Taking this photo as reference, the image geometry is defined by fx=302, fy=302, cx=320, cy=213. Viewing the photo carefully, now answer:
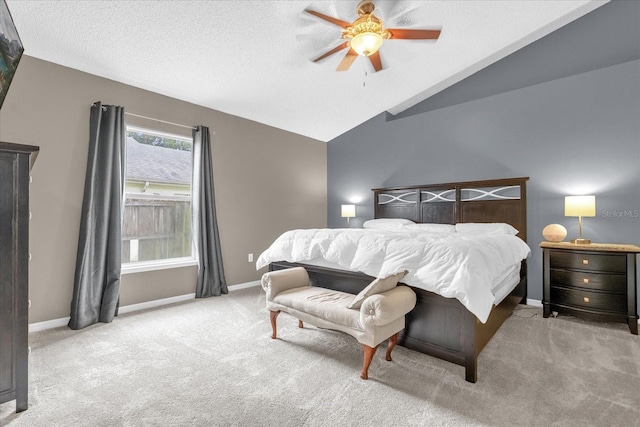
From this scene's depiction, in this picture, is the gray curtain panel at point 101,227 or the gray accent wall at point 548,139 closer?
the gray curtain panel at point 101,227

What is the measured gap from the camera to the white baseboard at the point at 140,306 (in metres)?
2.87

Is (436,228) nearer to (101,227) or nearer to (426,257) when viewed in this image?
(426,257)

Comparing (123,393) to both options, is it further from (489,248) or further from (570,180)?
(570,180)

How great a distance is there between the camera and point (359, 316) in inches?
80.7

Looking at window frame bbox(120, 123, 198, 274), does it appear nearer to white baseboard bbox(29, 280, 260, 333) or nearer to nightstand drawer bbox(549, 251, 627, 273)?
white baseboard bbox(29, 280, 260, 333)

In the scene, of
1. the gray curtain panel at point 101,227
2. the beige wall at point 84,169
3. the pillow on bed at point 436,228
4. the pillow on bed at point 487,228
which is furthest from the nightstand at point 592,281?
the gray curtain panel at point 101,227

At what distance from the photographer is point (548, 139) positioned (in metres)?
3.68

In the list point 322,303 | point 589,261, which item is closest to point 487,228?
point 589,261

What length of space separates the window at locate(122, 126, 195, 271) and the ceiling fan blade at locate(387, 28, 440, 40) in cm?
287

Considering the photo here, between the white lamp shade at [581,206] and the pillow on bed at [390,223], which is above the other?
the white lamp shade at [581,206]

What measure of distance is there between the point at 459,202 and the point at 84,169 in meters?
4.61

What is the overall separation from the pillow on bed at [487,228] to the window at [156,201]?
3623 millimetres

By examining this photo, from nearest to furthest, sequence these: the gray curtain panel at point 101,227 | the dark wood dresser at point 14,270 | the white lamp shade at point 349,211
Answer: the dark wood dresser at point 14,270, the gray curtain panel at point 101,227, the white lamp shade at point 349,211

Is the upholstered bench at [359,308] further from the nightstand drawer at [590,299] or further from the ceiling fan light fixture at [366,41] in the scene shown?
the nightstand drawer at [590,299]
